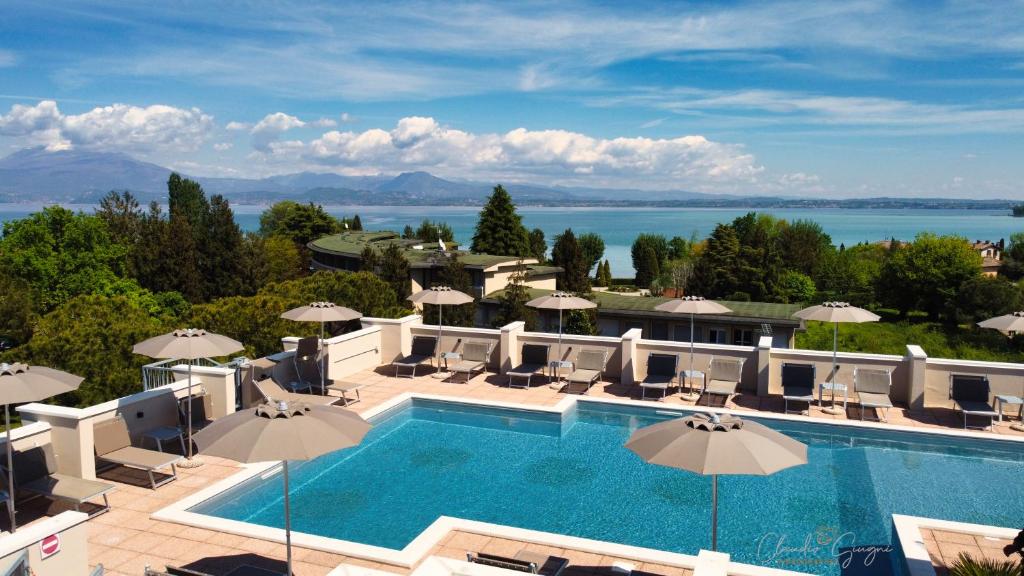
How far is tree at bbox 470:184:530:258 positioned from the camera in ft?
214

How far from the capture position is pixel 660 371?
1442cm

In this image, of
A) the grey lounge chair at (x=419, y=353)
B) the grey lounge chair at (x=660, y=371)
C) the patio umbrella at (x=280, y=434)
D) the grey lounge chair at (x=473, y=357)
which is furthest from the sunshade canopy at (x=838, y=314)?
the patio umbrella at (x=280, y=434)

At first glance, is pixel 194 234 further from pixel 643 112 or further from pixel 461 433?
pixel 643 112

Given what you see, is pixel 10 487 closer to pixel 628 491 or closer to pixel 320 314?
pixel 320 314

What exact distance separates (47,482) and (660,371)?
10730 millimetres

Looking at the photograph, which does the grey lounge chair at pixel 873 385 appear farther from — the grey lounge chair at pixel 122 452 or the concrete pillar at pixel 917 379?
the grey lounge chair at pixel 122 452

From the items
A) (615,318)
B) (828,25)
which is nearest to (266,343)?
(615,318)

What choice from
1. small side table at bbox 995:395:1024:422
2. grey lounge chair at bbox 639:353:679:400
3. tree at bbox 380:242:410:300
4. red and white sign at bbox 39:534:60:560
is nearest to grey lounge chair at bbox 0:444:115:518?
red and white sign at bbox 39:534:60:560

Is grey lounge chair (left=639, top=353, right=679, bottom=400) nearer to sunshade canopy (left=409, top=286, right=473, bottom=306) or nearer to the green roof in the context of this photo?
sunshade canopy (left=409, top=286, right=473, bottom=306)

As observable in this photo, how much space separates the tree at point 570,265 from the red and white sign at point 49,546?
38.9 metres

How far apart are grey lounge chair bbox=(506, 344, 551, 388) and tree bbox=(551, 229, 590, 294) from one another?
2851cm

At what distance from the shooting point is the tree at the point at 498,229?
65.4m

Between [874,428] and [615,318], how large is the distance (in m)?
23.2

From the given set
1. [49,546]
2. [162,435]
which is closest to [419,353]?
[162,435]
